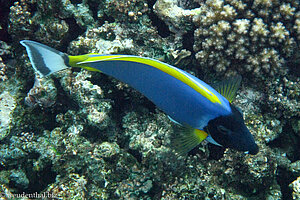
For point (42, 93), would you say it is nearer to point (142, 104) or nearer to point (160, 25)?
point (142, 104)

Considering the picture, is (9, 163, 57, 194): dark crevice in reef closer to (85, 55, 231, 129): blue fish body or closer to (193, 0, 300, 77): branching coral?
(85, 55, 231, 129): blue fish body

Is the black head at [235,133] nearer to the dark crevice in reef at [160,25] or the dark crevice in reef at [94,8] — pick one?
the dark crevice in reef at [160,25]

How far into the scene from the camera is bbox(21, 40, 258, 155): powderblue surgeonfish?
186 centimetres

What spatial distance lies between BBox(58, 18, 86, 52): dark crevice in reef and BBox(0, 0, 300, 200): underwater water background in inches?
0.7

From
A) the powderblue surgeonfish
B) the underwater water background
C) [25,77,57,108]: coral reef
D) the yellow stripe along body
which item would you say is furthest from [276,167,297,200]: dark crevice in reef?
[25,77,57,108]: coral reef

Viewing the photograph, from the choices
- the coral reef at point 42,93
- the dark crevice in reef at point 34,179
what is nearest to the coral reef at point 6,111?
the coral reef at point 42,93

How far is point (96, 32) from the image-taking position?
11.5 feet

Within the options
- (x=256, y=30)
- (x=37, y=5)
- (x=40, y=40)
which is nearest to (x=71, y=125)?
(x=40, y=40)

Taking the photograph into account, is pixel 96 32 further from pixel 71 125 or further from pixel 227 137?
pixel 227 137

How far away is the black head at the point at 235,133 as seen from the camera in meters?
1.84

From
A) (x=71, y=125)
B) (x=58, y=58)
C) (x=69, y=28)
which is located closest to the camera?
(x=58, y=58)

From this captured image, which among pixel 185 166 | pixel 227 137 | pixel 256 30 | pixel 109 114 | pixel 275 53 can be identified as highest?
pixel 256 30

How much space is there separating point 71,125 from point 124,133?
948 millimetres

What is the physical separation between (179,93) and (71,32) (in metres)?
2.88
